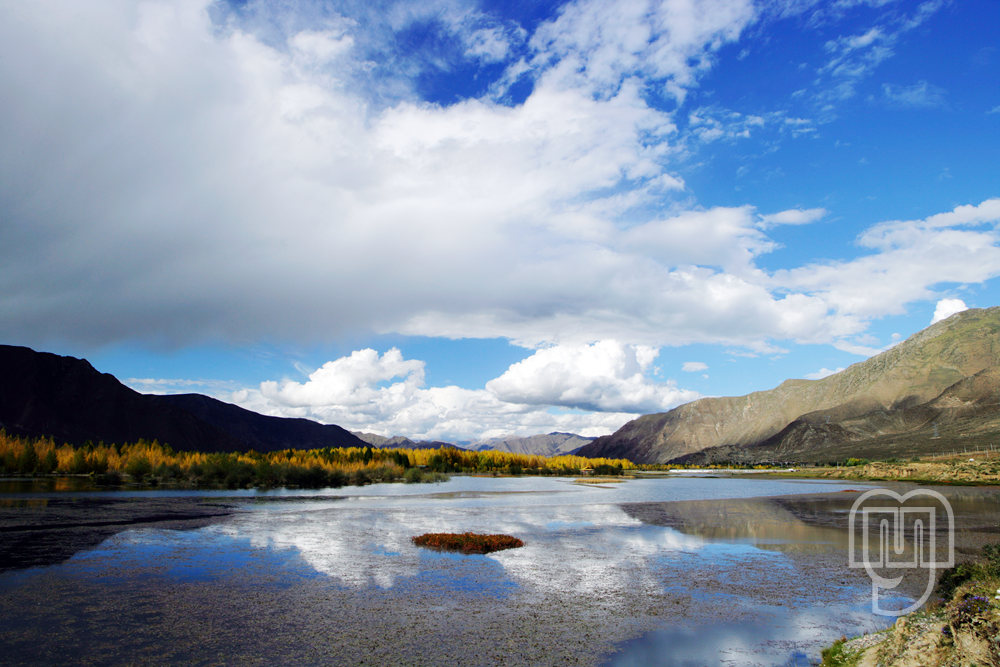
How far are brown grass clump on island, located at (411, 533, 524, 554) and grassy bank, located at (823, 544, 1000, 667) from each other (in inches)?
724

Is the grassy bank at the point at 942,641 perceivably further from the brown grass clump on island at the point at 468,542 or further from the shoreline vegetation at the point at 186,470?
the shoreline vegetation at the point at 186,470

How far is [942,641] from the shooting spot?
11.1 m

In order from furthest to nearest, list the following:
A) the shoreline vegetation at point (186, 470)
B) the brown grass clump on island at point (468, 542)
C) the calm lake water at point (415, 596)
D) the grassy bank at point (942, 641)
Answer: the shoreline vegetation at point (186, 470) → the brown grass clump on island at point (468, 542) → the calm lake water at point (415, 596) → the grassy bank at point (942, 641)

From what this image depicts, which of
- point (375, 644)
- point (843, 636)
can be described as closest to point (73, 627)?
point (375, 644)

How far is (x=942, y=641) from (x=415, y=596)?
14.7 meters

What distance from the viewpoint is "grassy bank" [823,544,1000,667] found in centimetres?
1041

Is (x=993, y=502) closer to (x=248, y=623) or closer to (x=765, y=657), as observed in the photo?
(x=765, y=657)

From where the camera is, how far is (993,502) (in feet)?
185

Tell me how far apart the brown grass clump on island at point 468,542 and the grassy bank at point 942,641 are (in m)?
18.4

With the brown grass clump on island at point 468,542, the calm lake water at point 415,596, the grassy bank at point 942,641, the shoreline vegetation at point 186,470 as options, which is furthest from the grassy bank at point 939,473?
the grassy bank at point 942,641

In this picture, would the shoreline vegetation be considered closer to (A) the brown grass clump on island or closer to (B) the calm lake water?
(B) the calm lake water

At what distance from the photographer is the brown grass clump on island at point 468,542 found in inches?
1184

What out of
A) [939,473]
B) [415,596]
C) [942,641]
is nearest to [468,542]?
[415,596]

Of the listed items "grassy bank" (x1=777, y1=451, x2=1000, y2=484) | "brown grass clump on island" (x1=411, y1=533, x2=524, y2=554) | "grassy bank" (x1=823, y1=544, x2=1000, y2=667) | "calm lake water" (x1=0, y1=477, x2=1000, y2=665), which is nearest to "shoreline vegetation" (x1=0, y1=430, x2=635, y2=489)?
"calm lake water" (x1=0, y1=477, x2=1000, y2=665)
